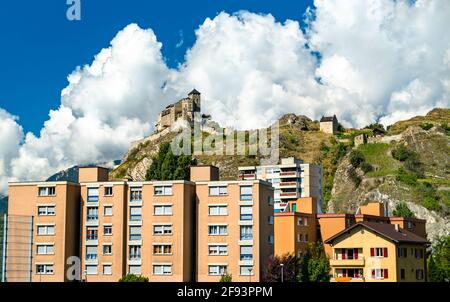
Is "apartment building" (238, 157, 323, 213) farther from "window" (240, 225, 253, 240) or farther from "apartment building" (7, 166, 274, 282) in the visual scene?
"window" (240, 225, 253, 240)

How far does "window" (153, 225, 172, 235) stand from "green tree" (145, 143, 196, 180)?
21287mm

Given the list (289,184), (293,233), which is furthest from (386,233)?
(289,184)

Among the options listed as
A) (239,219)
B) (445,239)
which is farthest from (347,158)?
(239,219)

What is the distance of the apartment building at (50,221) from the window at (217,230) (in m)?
15.3

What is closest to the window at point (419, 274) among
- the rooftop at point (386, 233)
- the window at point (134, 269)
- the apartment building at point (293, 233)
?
the rooftop at point (386, 233)

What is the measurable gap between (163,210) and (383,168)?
9281cm

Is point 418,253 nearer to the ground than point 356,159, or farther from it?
nearer to the ground

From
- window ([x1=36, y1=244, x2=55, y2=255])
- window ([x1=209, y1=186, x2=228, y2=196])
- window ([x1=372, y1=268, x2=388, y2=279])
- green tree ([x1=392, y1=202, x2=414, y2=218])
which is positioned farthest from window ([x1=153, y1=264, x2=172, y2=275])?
green tree ([x1=392, y1=202, x2=414, y2=218])

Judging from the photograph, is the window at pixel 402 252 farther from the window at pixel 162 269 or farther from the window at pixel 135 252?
the window at pixel 135 252

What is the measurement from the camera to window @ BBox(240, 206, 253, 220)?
267ft

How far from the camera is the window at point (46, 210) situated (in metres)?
83.4

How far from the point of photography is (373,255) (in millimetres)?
81438

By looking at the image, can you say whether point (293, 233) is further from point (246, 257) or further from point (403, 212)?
point (403, 212)

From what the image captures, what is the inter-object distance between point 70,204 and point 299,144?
120 m
